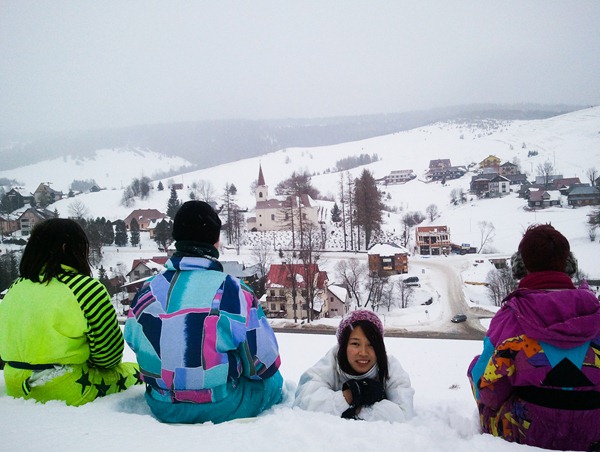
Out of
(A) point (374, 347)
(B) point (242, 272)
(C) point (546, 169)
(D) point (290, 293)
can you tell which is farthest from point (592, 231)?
(C) point (546, 169)

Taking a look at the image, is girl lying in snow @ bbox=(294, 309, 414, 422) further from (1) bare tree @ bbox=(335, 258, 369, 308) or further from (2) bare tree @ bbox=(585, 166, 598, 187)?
(2) bare tree @ bbox=(585, 166, 598, 187)

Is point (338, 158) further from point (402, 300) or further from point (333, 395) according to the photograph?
point (333, 395)

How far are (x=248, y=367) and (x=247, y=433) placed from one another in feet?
0.88

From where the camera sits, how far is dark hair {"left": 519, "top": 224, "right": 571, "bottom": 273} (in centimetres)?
144

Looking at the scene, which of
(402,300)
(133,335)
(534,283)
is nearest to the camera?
(534,283)

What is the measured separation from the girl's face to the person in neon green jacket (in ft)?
3.68

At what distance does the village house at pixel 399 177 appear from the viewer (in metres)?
60.4

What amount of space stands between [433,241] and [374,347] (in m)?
25.9

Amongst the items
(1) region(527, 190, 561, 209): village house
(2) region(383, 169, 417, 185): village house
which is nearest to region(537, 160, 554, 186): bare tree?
(1) region(527, 190, 561, 209): village house

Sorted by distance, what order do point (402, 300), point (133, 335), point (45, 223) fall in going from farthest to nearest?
point (402, 300) → point (45, 223) → point (133, 335)

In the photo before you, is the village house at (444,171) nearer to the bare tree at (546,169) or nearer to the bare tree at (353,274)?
the bare tree at (546,169)

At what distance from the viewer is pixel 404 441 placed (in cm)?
131

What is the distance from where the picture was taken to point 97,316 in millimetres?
1693

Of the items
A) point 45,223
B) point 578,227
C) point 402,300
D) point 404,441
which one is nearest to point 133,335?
point 45,223
